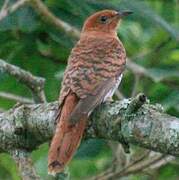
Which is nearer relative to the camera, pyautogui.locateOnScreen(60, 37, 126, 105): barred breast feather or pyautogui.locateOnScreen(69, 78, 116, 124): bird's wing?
pyautogui.locateOnScreen(69, 78, 116, 124): bird's wing

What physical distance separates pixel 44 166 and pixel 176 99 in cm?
129

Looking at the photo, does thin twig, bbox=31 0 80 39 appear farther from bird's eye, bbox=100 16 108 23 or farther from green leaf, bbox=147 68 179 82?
bird's eye, bbox=100 16 108 23

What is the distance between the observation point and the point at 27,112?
5.31 m

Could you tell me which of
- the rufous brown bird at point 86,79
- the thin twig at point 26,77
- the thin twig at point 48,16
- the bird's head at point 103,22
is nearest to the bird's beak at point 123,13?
the rufous brown bird at point 86,79

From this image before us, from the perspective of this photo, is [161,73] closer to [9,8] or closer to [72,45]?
[72,45]

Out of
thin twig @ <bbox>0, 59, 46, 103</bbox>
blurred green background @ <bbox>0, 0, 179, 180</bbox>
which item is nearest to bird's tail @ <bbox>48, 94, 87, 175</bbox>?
thin twig @ <bbox>0, 59, 46, 103</bbox>

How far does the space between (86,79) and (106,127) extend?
3.27ft

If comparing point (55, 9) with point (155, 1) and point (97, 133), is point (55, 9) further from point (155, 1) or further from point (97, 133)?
point (97, 133)

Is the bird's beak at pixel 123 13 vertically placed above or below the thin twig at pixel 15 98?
above

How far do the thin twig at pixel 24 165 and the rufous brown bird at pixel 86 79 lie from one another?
10 centimetres

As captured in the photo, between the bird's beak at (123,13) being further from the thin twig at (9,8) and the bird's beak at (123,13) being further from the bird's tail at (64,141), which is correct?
the bird's tail at (64,141)

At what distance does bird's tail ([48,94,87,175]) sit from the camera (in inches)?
200

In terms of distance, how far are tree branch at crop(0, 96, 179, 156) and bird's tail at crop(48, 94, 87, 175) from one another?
55 millimetres

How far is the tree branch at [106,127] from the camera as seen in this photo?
180 inches
